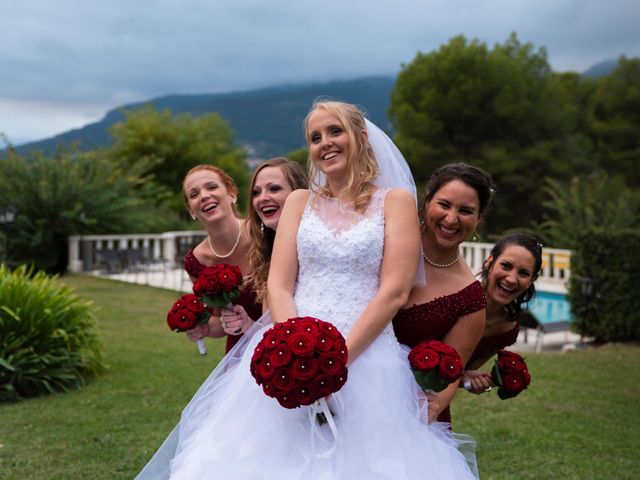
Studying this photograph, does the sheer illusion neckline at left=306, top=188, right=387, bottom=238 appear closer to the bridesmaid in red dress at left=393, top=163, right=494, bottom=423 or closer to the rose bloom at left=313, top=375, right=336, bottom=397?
the bridesmaid in red dress at left=393, top=163, right=494, bottom=423

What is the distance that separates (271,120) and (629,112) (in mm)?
160517

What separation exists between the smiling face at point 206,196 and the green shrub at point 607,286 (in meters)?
7.29

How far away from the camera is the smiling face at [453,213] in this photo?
268 centimetres

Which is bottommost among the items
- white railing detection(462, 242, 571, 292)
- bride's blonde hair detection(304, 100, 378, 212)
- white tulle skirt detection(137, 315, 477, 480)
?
white railing detection(462, 242, 571, 292)

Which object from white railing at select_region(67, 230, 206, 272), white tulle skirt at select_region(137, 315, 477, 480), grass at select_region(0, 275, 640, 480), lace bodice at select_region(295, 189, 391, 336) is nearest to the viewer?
white tulle skirt at select_region(137, 315, 477, 480)

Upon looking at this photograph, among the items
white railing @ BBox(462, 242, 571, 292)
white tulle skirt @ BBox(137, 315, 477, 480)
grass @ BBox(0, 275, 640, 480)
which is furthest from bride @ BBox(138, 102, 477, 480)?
white railing @ BBox(462, 242, 571, 292)

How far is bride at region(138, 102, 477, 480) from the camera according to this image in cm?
243

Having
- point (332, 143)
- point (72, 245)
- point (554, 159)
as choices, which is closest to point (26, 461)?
point (332, 143)

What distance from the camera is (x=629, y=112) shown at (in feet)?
113

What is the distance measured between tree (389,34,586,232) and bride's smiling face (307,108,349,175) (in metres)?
28.0

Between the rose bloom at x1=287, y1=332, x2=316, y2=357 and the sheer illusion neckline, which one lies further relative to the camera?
the sheer illusion neckline

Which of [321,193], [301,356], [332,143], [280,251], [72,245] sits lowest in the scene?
[72,245]

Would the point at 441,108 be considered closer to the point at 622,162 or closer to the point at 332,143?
the point at 622,162

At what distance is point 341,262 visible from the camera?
104 inches
